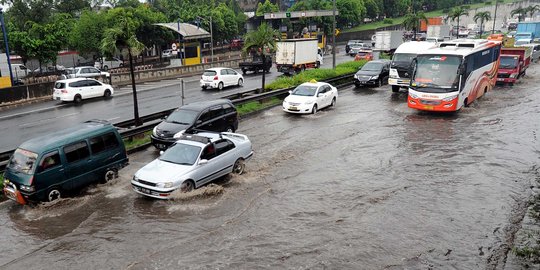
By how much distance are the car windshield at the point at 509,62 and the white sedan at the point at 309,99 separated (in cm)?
1453

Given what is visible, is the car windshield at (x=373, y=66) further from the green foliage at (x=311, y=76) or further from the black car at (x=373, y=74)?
the green foliage at (x=311, y=76)

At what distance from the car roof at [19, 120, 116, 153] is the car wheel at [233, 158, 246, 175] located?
13.1ft

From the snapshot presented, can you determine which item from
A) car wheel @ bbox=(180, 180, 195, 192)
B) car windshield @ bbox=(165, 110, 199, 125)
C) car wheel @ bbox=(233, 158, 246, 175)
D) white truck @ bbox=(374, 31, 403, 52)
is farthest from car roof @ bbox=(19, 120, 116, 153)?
white truck @ bbox=(374, 31, 403, 52)

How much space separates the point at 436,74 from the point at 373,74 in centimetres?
984

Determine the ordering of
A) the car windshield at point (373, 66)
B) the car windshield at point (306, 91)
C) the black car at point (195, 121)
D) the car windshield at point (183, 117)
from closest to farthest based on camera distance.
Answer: the black car at point (195, 121) < the car windshield at point (183, 117) < the car windshield at point (306, 91) < the car windshield at point (373, 66)

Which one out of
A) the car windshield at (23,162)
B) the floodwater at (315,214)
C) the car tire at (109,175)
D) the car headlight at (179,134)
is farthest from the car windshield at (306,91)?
the car windshield at (23,162)

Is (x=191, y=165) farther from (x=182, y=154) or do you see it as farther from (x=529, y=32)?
(x=529, y=32)

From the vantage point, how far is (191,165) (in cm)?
1292

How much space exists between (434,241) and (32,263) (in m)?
8.92

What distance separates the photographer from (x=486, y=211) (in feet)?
39.4

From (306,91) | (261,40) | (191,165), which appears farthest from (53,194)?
(261,40)

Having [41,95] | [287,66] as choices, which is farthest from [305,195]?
[287,66]

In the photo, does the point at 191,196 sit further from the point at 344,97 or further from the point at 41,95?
the point at 41,95

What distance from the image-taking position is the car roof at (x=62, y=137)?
1224 centimetres
